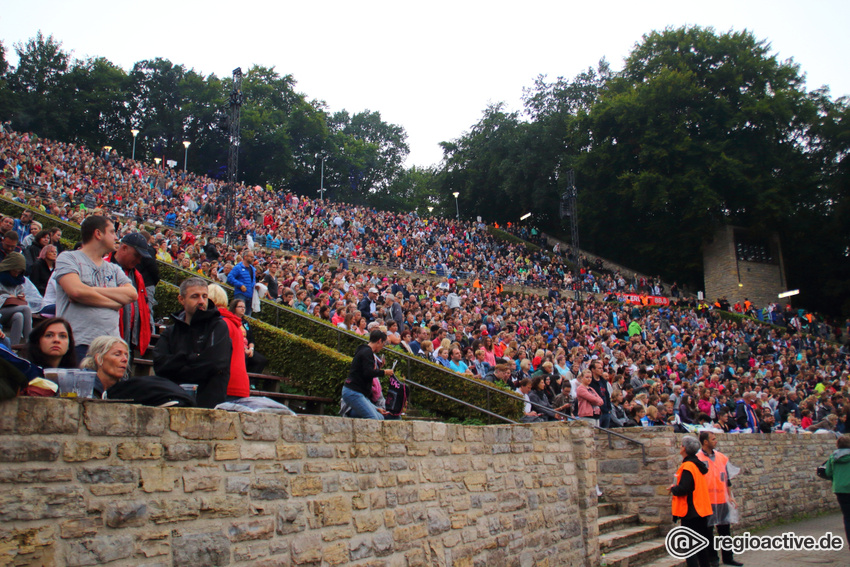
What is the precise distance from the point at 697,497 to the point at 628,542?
161 cm

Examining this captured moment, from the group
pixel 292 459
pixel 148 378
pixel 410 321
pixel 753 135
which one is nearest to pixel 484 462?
pixel 292 459

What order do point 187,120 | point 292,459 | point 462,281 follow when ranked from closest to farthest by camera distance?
point 292,459 < point 462,281 < point 187,120

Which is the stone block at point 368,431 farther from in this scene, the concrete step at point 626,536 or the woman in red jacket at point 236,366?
the concrete step at point 626,536

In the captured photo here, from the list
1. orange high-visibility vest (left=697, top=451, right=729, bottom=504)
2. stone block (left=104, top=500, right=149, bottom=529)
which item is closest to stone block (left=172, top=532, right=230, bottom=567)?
stone block (left=104, top=500, right=149, bottom=529)

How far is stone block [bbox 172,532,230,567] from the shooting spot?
3303 millimetres

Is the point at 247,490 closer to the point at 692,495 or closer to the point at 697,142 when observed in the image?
the point at 692,495

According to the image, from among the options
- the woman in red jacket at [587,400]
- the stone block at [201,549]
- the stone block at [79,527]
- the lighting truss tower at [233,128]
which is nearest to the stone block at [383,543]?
the stone block at [201,549]

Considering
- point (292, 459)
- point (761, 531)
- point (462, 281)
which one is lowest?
point (761, 531)

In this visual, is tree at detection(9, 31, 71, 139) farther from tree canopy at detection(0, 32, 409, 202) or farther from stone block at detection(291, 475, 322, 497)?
stone block at detection(291, 475, 322, 497)

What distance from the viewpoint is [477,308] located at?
18578mm

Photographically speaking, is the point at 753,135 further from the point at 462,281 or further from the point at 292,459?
the point at 292,459

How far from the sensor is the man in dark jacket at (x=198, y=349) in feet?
14.0

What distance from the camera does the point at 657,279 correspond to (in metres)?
36.4

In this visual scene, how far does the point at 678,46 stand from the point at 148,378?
4162cm
